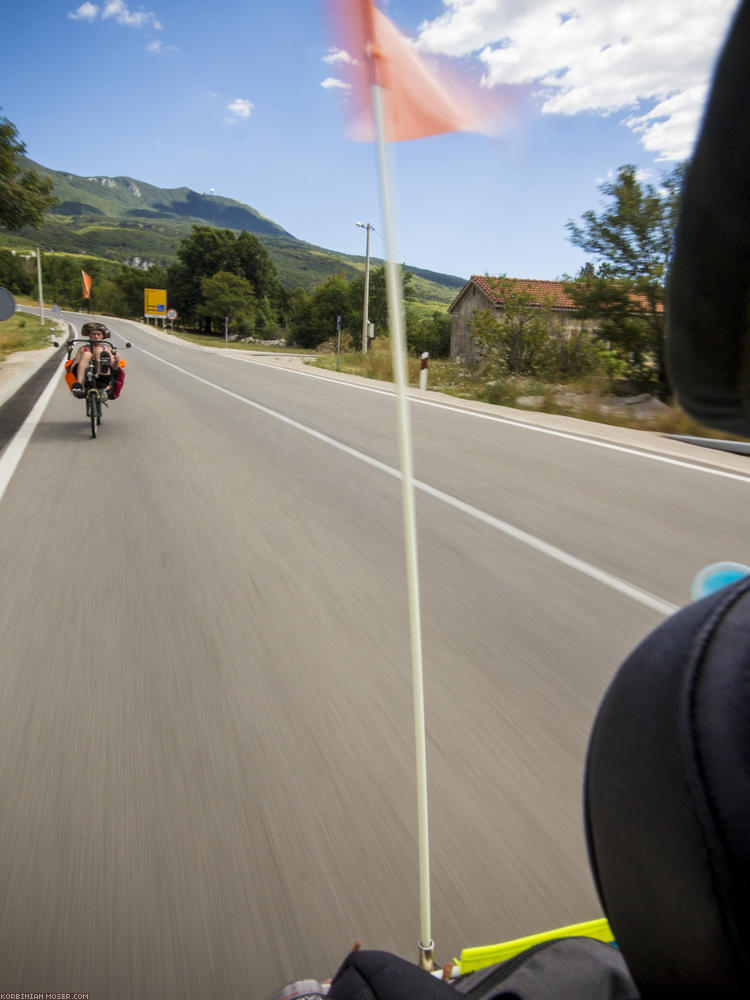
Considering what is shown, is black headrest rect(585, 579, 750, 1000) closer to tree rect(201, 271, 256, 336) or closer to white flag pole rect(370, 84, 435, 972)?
white flag pole rect(370, 84, 435, 972)

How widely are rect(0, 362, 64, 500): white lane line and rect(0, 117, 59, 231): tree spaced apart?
21.1 feet

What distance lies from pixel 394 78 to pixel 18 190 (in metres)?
Answer: 18.8

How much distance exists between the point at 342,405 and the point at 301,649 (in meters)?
9.90

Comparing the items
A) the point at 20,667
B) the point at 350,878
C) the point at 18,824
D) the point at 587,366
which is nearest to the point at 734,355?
the point at 350,878

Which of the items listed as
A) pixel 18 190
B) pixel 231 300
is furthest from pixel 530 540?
pixel 231 300

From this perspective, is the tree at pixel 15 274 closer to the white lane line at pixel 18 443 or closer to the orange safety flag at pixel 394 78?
the white lane line at pixel 18 443

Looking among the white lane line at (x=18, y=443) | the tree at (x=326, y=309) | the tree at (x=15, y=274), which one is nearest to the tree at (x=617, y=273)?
the white lane line at (x=18, y=443)

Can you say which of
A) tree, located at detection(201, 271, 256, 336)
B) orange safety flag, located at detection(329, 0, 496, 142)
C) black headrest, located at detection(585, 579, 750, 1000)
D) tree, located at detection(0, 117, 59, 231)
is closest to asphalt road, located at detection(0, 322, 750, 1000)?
black headrest, located at detection(585, 579, 750, 1000)

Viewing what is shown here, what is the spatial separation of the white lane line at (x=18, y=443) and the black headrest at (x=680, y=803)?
628 centimetres

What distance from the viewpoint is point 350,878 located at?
→ 176cm

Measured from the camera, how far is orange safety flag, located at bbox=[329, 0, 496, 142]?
1.22 meters

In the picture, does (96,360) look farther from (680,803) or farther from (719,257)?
(680,803)

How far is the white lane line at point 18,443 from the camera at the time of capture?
21.9 ft

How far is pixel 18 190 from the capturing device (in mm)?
16312
